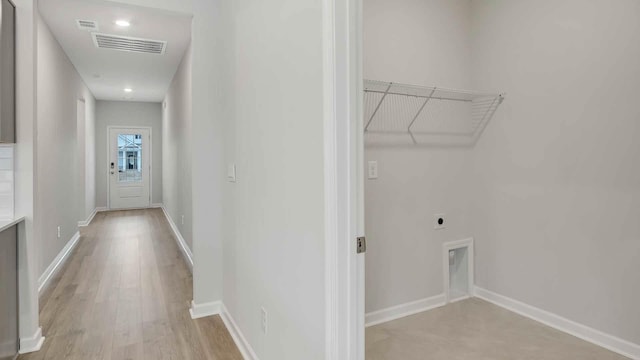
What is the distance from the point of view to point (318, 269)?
4.63ft

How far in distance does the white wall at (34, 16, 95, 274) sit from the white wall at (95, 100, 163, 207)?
2.99 meters

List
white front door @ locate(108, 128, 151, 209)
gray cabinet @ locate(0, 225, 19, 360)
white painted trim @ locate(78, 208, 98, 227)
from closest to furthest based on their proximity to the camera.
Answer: gray cabinet @ locate(0, 225, 19, 360)
white painted trim @ locate(78, 208, 98, 227)
white front door @ locate(108, 128, 151, 209)

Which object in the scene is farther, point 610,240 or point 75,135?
point 75,135

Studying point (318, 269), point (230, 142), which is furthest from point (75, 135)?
point (318, 269)

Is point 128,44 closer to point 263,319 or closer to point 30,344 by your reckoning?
point 30,344

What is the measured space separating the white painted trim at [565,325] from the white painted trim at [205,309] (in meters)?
2.16

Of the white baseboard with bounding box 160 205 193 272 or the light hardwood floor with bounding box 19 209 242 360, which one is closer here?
the light hardwood floor with bounding box 19 209 242 360

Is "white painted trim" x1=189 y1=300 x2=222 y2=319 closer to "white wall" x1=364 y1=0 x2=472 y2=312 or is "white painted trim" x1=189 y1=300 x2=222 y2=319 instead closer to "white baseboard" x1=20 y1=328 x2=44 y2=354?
"white baseboard" x1=20 y1=328 x2=44 y2=354

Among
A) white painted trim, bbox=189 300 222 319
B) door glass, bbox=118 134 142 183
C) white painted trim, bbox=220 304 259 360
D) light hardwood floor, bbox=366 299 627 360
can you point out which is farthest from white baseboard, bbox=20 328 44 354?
door glass, bbox=118 134 142 183

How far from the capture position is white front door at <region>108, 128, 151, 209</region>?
867cm

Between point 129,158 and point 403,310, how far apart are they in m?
8.06

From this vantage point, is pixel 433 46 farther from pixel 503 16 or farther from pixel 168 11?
pixel 168 11

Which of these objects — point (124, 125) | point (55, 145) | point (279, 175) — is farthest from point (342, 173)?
point (124, 125)

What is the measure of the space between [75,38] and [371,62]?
11.7 ft
